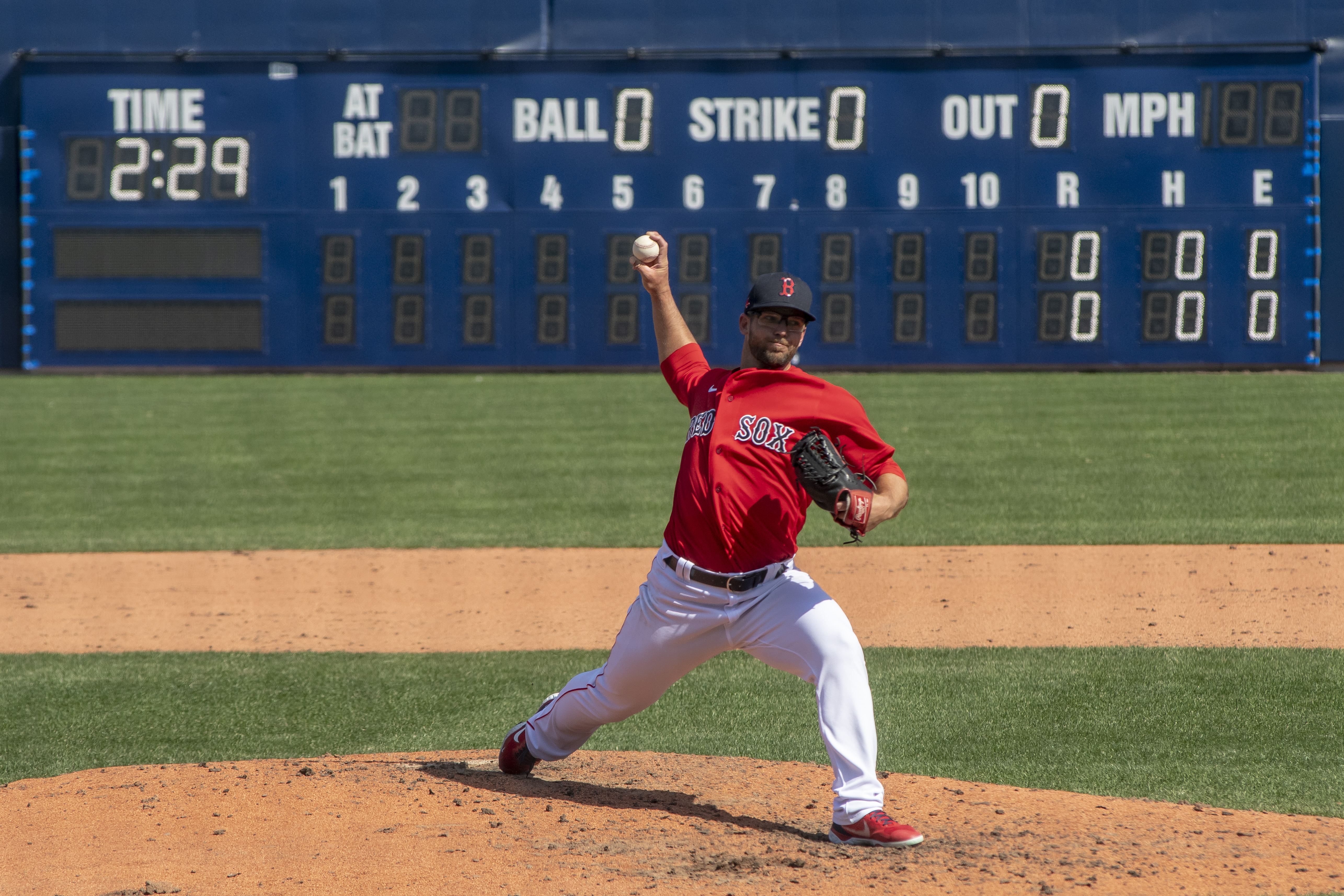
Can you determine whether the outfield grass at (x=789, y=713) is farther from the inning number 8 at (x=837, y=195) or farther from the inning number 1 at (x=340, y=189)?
the inning number 1 at (x=340, y=189)

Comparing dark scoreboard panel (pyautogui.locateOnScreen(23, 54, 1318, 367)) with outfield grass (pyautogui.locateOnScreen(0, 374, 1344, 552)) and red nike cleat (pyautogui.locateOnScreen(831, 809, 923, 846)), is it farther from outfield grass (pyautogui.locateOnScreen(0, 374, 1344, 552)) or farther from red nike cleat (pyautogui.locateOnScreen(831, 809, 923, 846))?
red nike cleat (pyautogui.locateOnScreen(831, 809, 923, 846))

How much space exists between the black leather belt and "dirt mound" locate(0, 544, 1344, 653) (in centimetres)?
370

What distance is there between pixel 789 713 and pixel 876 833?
92.7 inches

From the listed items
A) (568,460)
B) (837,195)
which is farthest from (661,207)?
(568,460)

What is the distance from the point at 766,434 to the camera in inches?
185

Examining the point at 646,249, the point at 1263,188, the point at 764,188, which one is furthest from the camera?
the point at 764,188

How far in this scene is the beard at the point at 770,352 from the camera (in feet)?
15.7

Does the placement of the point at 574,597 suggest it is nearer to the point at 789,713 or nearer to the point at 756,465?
the point at 789,713

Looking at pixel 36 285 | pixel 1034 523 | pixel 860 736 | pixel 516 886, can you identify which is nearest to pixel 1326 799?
pixel 860 736

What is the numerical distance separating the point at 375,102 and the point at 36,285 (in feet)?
17.6

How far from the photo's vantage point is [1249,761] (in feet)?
19.2

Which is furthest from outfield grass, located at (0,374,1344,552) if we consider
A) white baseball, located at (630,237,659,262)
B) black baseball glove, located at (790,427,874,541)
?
black baseball glove, located at (790,427,874,541)

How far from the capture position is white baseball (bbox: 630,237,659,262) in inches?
203

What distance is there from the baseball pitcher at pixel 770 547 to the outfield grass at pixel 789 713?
1.33m
